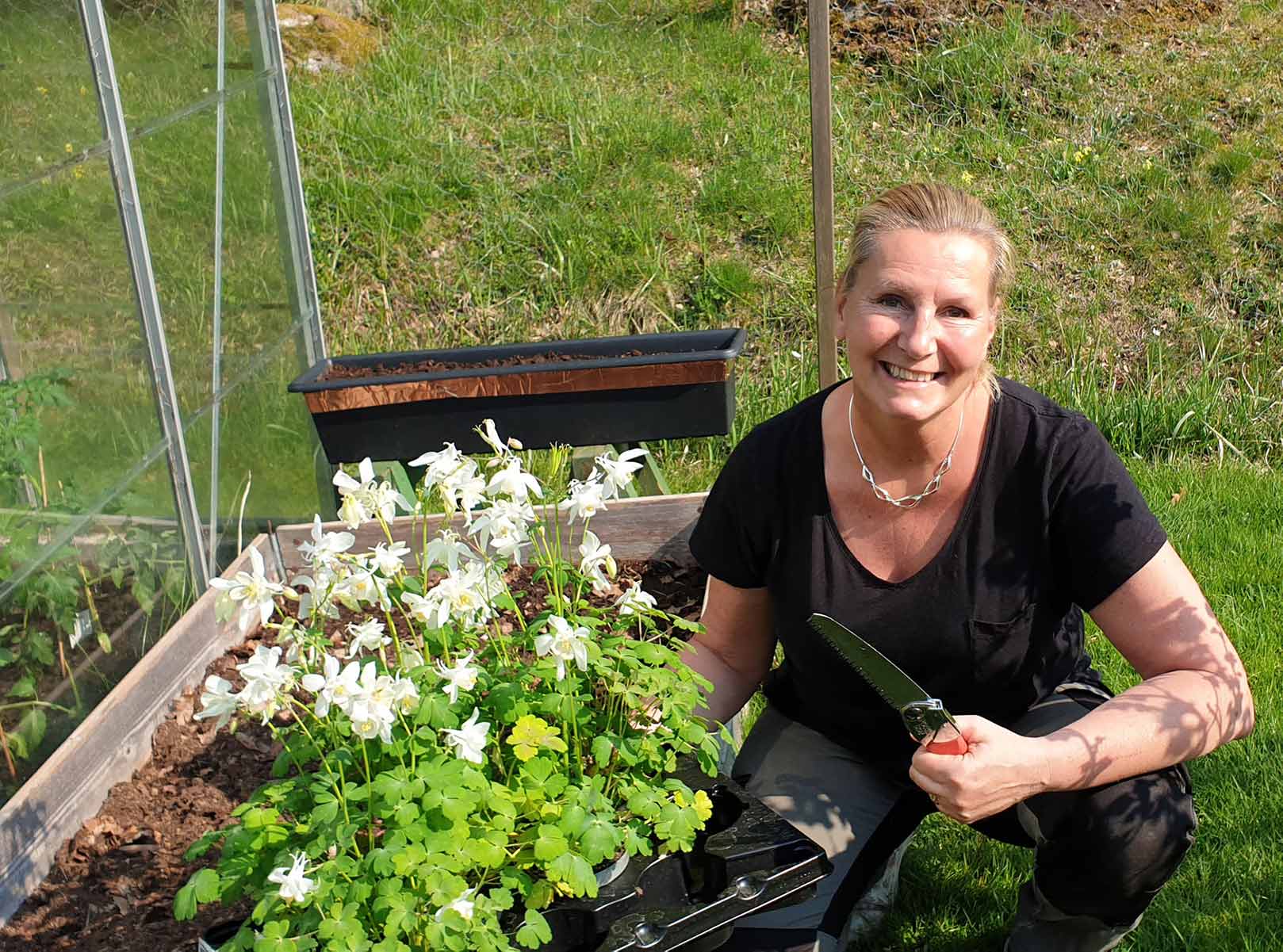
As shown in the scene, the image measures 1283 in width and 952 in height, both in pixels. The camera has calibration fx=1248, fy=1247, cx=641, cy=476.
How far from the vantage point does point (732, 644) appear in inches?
91.3

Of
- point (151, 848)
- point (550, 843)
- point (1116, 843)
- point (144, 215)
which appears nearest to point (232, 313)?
point (144, 215)

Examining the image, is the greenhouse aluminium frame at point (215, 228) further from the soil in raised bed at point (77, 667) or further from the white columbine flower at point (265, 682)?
the white columbine flower at point (265, 682)

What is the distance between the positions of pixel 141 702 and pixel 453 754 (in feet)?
4.46

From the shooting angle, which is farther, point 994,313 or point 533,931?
point 994,313

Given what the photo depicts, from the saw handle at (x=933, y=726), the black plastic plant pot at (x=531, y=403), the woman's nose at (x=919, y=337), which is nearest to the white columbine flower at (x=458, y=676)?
the saw handle at (x=933, y=726)

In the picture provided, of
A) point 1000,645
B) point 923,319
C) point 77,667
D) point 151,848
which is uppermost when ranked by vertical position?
point 923,319

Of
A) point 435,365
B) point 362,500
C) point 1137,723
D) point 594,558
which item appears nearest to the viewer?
point 362,500

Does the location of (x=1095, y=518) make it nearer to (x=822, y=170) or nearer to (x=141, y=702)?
(x=822, y=170)

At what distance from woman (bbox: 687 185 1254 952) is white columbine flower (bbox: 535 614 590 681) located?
55 centimetres

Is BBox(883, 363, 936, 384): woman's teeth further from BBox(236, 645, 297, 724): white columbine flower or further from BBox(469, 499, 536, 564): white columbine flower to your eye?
BBox(236, 645, 297, 724): white columbine flower

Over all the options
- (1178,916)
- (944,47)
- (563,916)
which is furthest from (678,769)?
(944,47)

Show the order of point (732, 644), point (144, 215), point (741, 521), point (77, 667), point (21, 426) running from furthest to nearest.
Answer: point (144, 215), point (77, 667), point (21, 426), point (732, 644), point (741, 521)

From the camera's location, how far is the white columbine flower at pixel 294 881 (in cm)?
134

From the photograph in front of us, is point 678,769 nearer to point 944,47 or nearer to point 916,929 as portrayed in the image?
point 916,929
